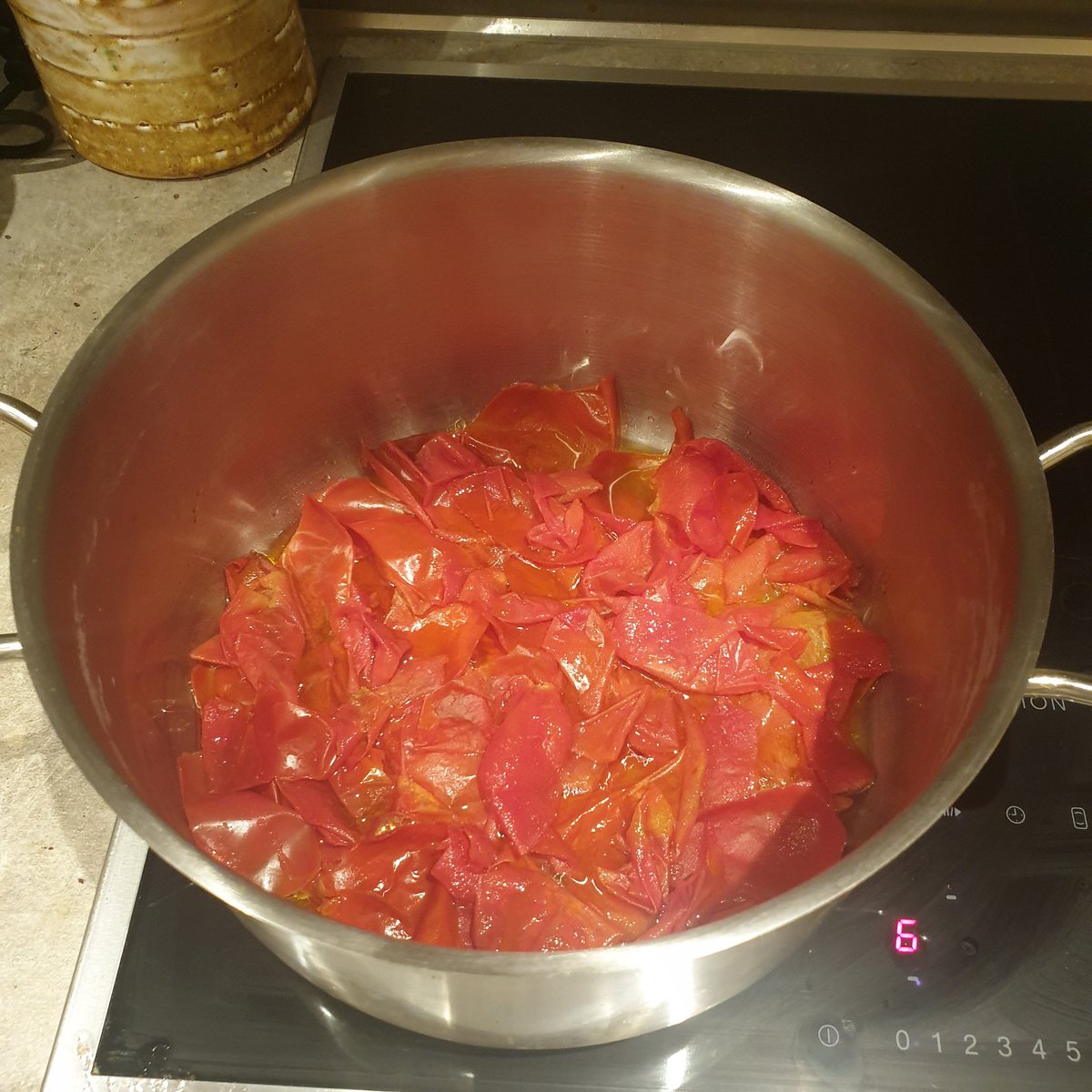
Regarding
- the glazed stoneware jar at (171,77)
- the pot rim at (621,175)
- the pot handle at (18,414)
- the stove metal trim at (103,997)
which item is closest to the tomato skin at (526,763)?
the stove metal trim at (103,997)

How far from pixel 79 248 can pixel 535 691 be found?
902 millimetres

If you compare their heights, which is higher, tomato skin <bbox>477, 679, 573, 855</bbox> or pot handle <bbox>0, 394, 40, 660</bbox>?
pot handle <bbox>0, 394, 40, 660</bbox>

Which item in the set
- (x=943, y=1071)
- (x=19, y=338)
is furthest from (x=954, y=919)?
(x=19, y=338)

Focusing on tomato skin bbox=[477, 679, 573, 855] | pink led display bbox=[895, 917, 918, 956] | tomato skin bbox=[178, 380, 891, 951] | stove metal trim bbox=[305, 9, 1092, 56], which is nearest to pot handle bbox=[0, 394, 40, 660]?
tomato skin bbox=[178, 380, 891, 951]

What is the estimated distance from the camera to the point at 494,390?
49.7 inches

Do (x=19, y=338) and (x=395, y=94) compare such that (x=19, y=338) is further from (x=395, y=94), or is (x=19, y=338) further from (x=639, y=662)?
(x=639, y=662)

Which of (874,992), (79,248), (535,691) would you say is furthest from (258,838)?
(79,248)

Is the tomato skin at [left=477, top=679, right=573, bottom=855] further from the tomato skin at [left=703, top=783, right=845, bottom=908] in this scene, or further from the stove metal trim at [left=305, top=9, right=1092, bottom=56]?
the stove metal trim at [left=305, top=9, right=1092, bottom=56]

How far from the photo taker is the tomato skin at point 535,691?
0.91 metres

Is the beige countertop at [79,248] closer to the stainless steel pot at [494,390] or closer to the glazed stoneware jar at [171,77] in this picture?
the glazed stoneware jar at [171,77]

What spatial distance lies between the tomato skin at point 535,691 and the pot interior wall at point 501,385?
0.05 meters

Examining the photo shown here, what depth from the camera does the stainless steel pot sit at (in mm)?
657

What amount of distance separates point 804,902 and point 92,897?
0.68 meters

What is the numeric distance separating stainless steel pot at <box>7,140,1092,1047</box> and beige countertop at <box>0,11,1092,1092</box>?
15 centimetres
